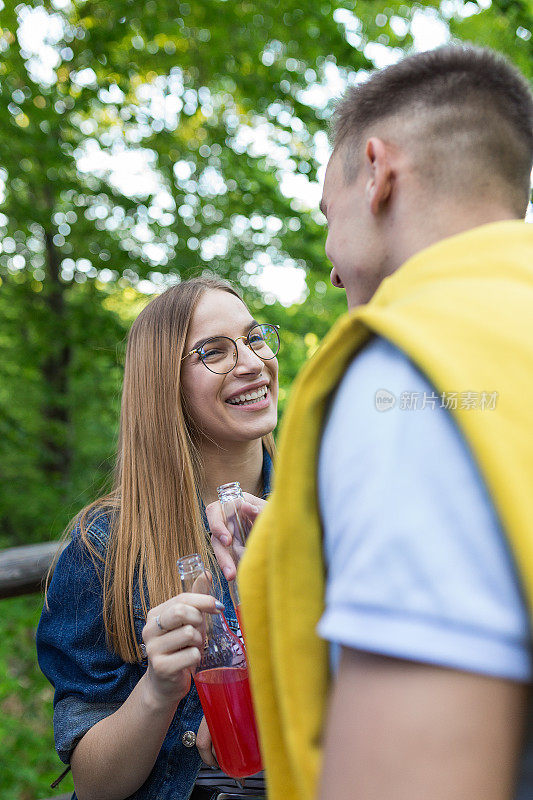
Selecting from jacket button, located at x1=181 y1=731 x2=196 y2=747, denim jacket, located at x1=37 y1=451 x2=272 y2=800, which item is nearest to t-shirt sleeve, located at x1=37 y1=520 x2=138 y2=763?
denim jacket, located at x1=37 y1=451 x2=272 y2=800

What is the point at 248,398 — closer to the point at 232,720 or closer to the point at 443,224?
the point at 232,720

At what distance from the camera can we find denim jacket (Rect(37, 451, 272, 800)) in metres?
1.65

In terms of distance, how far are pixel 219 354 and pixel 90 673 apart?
0.98 metres

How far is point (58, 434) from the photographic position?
595 cm

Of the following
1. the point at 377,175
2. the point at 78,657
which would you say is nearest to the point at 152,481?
the point at 78,657

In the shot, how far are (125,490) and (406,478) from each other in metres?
1.49

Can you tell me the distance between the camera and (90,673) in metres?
1.72

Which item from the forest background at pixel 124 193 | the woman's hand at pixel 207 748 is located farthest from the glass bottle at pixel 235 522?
the forest background at pixel 124 193

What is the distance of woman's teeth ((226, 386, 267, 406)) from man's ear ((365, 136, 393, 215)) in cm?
119

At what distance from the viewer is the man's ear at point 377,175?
0.98 metres

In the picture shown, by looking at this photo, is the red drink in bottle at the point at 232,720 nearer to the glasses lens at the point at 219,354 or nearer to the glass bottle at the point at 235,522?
the glass bottle at the point at 235,522

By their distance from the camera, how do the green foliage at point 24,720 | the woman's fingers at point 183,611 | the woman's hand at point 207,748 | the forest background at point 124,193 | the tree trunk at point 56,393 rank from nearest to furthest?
the woman's fingers at point 183,611, the woman's hand at point 207,748, the green foliage at point 24,720, the forest background at point 124,193, the tree trunk at point 56,393

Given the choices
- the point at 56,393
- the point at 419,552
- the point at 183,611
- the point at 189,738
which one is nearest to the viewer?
the point at 419,552

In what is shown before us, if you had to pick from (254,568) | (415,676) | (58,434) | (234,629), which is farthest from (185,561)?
(58,434)
